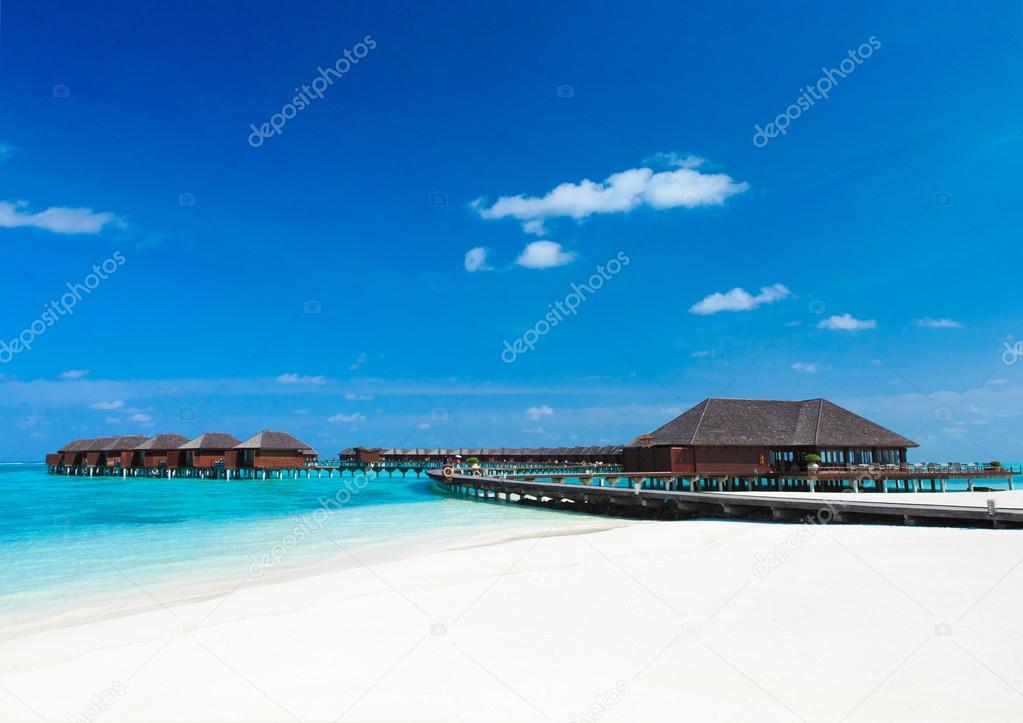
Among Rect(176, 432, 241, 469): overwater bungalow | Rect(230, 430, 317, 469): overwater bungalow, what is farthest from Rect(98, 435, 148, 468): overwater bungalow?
Rect(230, 430, 317, 469): overwater bungalow

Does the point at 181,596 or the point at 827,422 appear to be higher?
the point at 827,422

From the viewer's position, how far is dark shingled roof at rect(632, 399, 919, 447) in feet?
115

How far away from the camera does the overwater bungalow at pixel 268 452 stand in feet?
224

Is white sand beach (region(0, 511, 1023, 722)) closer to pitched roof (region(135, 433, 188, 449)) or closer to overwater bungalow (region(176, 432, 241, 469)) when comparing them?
overwater bungalow (region(176, 432, 241, 469))

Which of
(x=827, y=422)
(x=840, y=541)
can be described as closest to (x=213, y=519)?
(x=840, y=541)

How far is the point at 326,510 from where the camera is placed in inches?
1324

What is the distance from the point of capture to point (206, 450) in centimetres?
7181

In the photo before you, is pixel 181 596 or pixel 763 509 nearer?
pixel 181 596

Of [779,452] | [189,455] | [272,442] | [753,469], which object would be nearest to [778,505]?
[753,469]

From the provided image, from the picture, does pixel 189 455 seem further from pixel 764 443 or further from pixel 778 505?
pixel 778 505

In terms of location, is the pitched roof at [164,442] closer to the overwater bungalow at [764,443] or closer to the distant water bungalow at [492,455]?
the distant water bungalow at [492,455]

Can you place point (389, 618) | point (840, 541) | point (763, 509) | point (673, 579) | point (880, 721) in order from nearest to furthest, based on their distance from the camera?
point (880, 721) < point (389, 618) < point (673, 579) < point (840, 541) < point (763, 509)

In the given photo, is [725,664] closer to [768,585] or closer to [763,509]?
[768,585]

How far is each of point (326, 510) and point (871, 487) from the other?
2947cm
